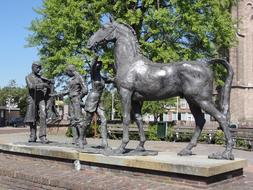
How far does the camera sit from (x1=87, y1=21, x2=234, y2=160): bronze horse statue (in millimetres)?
8398

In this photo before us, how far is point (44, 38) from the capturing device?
2783 cm

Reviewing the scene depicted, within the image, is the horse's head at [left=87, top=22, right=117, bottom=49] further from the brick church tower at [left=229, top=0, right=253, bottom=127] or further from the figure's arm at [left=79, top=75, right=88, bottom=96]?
the brick church tower at [left=229, top=0, right=253, bottom=127]

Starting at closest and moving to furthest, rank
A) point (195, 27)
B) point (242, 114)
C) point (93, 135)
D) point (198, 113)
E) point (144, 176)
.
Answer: point (144, 176) → point (198, 113) → point (195, 27) → point (93, 135) → point (242, 114)

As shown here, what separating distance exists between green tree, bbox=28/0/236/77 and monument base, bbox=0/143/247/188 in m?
15.1

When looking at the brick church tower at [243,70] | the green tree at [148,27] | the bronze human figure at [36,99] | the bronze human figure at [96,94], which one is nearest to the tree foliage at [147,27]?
the green tree at [148,27]

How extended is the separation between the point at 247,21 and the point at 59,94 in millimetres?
42312

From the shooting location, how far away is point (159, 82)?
8.74 metres

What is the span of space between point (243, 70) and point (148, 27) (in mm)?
27655

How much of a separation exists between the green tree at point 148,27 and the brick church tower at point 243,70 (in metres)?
22.2

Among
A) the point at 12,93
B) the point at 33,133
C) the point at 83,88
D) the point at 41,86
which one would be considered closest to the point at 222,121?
the point at 83,88

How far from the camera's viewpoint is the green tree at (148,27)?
79.9 ft

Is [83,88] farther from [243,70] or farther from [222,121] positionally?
[243,70]

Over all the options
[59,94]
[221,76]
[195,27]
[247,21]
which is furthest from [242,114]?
[59,94]

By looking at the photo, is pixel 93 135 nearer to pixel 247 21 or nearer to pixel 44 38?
pixel 44 38
